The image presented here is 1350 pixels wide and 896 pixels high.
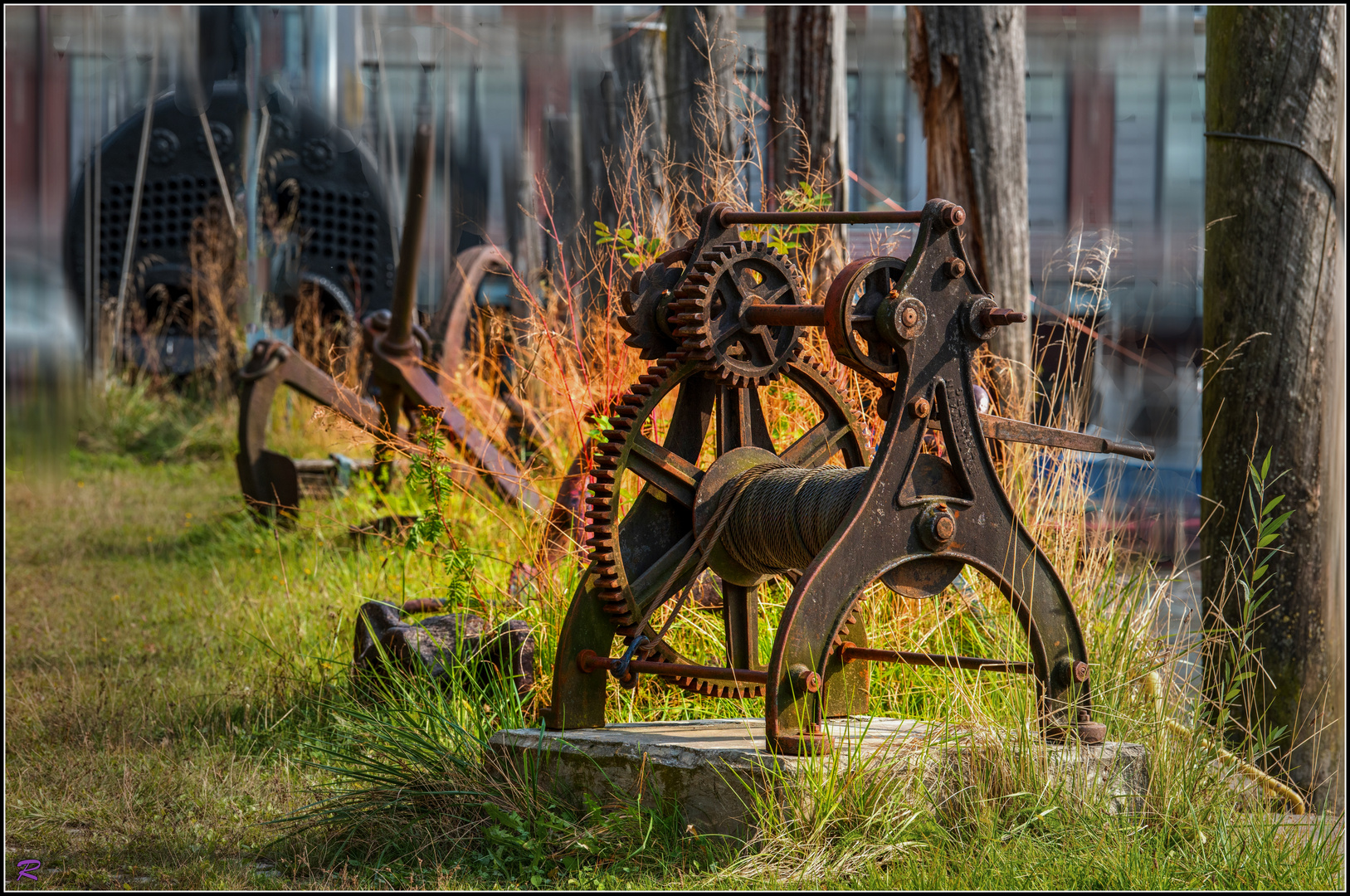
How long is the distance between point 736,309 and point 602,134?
6808mm

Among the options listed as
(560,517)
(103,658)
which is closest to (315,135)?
(103,658)

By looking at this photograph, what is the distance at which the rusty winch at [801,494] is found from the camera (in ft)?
9.15

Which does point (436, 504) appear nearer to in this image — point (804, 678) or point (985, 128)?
point (804, 678)

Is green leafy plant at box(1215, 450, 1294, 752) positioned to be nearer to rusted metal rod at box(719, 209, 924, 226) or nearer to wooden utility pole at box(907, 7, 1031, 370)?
wooden utility pole at box(907, 7, 1031, 370)

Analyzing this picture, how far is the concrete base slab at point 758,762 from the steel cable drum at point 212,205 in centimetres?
1041

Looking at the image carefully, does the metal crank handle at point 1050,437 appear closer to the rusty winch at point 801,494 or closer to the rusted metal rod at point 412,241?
the rusty winch at point 801,494

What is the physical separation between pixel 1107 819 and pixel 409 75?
1366cm

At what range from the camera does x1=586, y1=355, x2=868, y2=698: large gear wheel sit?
2998mm

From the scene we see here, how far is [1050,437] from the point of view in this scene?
10.2 ft

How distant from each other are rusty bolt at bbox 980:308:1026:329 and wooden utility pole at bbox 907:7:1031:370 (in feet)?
7.92

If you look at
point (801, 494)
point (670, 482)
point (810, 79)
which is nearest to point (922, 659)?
point (801, 494)

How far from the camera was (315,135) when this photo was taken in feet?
43.5

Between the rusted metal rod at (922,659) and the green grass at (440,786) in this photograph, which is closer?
the green grass at (440,786)

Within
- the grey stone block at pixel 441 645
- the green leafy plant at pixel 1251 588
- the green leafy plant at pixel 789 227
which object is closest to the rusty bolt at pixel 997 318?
the green leafy plant at pixel 789 227
